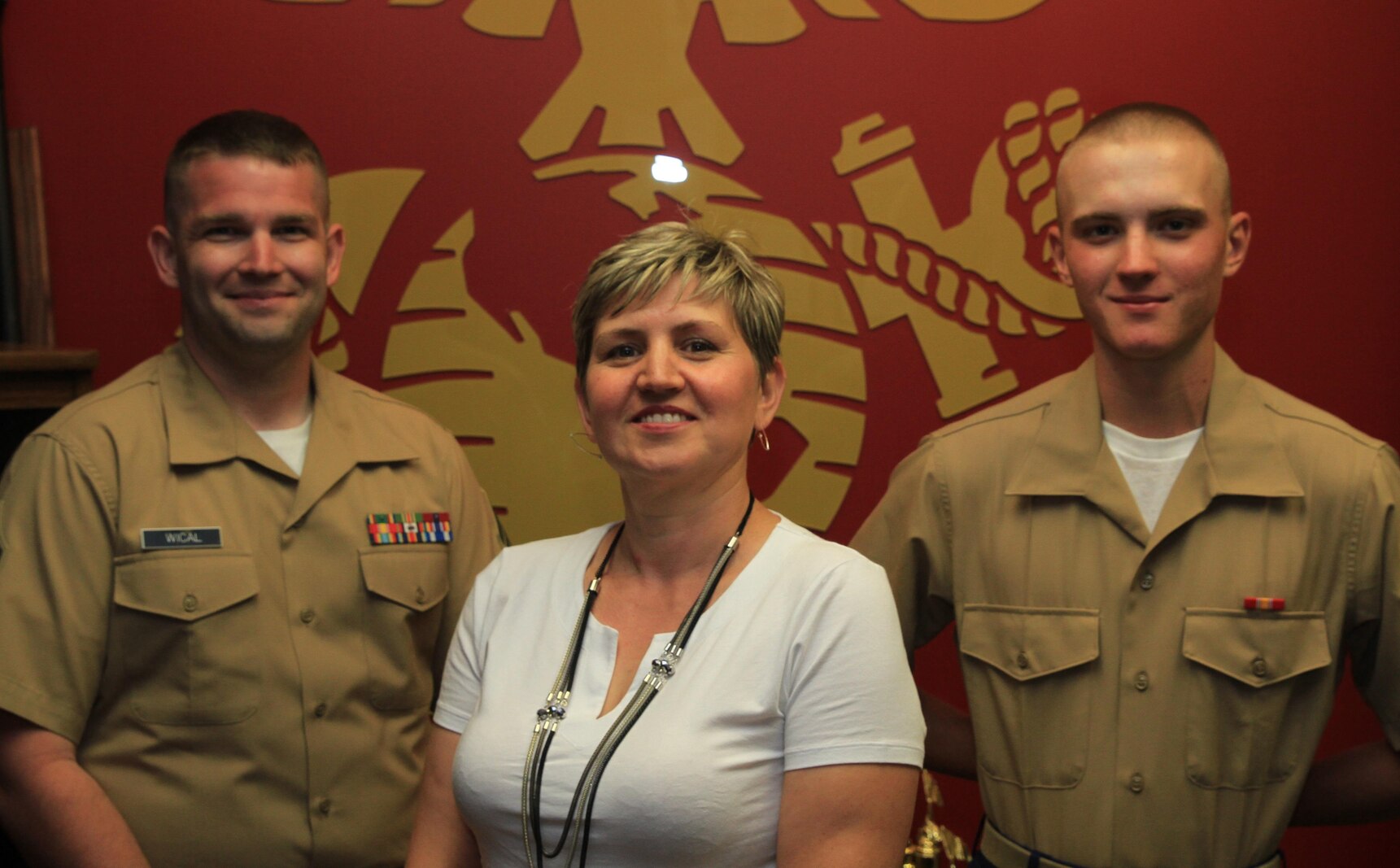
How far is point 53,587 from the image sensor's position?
2.15 m

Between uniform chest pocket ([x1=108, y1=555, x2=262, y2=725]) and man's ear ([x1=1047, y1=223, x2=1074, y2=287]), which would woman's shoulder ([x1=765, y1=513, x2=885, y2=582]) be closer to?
man's ear ([x1=1047, y1=223, x2=1074, y2=287])

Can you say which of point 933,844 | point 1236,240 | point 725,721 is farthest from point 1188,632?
point 725,721

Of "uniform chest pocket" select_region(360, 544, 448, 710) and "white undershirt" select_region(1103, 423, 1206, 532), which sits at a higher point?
"white undershirt" select_region(1103, 423, 1206, 532)

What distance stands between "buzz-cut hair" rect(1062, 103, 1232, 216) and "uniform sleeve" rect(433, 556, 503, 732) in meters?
1.24

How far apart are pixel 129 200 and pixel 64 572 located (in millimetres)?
1038

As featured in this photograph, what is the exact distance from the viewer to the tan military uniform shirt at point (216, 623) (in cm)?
218

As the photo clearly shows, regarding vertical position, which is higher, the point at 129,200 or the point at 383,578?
the point at 129,200

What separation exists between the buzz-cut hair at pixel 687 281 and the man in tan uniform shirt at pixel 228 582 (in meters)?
0.68

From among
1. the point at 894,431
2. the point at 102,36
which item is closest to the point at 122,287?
the point at 102,36

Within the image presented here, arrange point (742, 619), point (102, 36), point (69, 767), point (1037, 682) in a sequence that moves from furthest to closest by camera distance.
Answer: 1. point (102, 36)
2. point (1037, 682)
3. point (69, 767)
4. point (742, 619)

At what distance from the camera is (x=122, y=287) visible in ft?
9.56

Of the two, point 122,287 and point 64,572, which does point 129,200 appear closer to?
point 122,287

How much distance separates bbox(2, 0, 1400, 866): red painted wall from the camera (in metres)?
2.89

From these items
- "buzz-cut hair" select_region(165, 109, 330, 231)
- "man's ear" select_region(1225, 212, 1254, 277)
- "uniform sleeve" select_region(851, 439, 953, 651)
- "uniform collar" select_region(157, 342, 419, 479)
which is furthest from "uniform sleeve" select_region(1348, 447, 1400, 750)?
"buzz-cut hair" select_region(165, 109, 330, 231)
